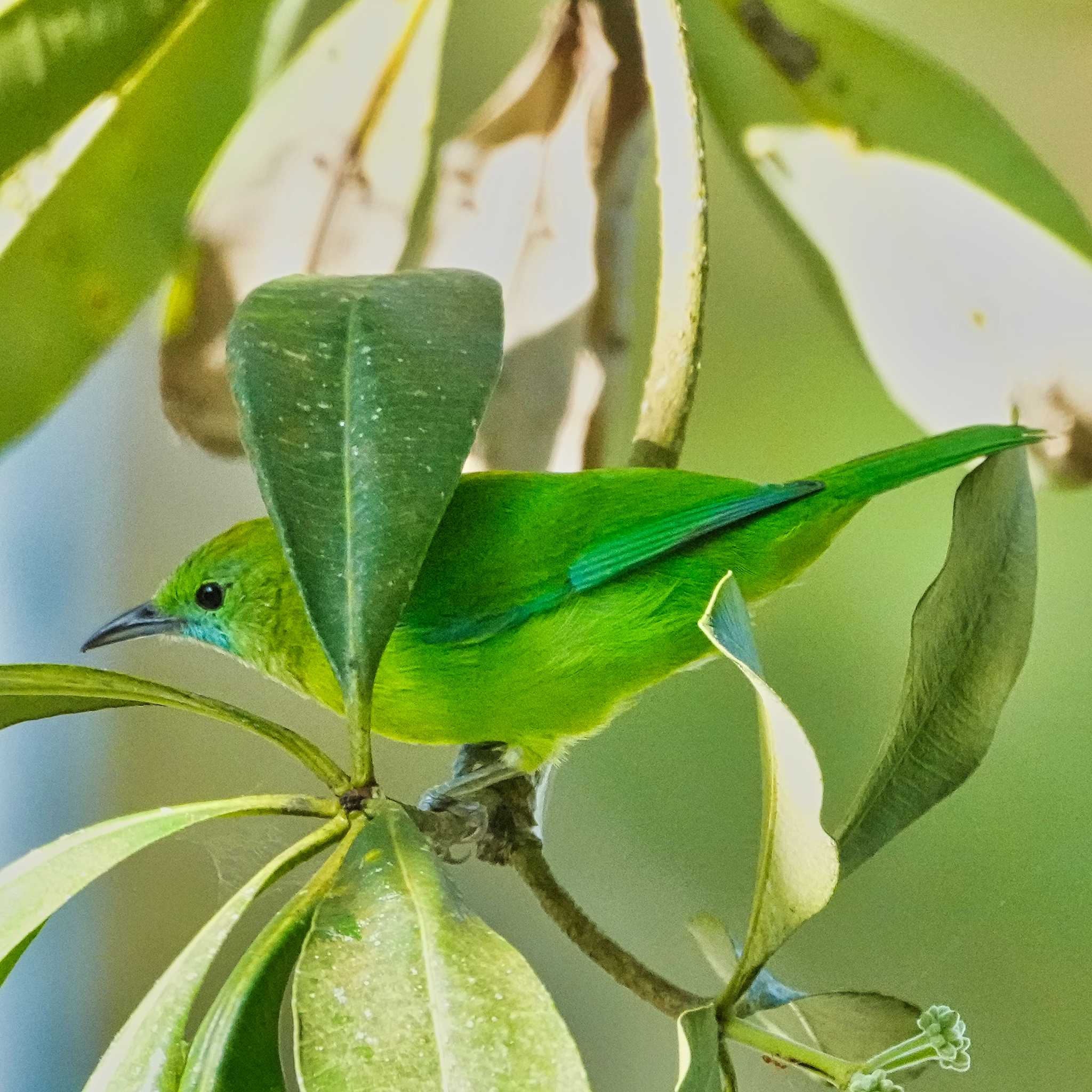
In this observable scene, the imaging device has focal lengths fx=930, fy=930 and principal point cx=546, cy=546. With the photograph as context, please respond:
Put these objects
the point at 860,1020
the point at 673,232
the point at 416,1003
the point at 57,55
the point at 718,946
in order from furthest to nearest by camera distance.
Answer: the point at 57,55 < the point at 673,232 < the point at 718,946 < the point at 860,1020 < the point at 416,1003

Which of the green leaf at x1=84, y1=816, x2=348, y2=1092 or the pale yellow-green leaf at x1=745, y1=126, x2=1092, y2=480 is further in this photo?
the pale yellow-green leaf at x1=745, y1=126, x2=1092, y2=480

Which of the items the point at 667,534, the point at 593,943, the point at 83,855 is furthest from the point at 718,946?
the point at 83,855

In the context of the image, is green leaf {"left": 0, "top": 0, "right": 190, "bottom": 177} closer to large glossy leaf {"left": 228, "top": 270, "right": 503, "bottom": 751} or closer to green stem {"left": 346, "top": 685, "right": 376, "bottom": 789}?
large glossy leaf {"left": 228, "top": 270, "right": 503, "bottom": 751}

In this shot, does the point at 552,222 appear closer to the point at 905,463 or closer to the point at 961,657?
the point at 905,463

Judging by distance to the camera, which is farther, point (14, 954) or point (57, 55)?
point (57, 55)

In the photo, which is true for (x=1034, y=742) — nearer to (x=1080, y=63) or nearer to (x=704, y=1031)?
(x=704, y=1031)

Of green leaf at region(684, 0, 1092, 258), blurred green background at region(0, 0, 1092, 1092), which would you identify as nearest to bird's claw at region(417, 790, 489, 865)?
blurred green background at region(0, 0, 1092, 1092)
